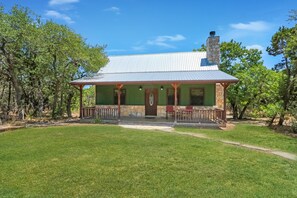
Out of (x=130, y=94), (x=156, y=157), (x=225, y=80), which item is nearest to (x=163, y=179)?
A: (x=156, y=157)

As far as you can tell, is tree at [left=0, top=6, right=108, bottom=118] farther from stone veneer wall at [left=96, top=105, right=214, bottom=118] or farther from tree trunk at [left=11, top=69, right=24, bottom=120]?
stone veneer wall at [left=96, top=105, right=214, bottom=118]

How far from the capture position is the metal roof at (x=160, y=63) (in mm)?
16156

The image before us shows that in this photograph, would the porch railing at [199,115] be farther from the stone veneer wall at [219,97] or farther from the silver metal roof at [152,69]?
the stone veneer wall at [219,97]

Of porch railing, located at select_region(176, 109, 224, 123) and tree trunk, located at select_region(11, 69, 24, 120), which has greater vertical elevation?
tree trunk, located at select_region(11, 69, 24, 120)

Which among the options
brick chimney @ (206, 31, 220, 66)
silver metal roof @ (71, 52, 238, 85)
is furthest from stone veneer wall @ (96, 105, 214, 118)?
brick chimney @ (206, 31, 220, 66)

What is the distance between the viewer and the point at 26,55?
15703 millimetres

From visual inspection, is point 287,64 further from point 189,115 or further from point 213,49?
point 189,115

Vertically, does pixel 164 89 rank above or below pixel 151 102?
above

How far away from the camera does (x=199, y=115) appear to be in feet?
43.9

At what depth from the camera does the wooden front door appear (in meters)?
15.3

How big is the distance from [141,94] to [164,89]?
167 cm

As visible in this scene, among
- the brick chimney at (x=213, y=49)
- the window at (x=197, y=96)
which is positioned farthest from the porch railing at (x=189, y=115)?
the brick chimney at (x=213, y=49)

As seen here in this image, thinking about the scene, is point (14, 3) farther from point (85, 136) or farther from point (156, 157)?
point (156, 157)

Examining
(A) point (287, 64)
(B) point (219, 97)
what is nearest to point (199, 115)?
(B) point (219, 97)
